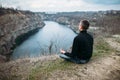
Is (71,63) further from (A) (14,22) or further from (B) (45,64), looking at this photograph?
(A) (14,22)

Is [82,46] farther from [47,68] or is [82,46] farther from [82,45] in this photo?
[47,68]

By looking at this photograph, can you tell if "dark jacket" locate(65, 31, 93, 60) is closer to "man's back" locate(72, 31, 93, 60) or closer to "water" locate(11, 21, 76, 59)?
"man's back" locate(72, 31, 93, 60)

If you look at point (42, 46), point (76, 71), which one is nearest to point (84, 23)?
point (76, 71)

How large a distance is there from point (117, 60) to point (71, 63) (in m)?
2.57

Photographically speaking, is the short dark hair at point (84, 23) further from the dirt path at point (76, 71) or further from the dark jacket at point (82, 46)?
the dirt path at point (76, 71)

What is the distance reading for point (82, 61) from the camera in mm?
8742

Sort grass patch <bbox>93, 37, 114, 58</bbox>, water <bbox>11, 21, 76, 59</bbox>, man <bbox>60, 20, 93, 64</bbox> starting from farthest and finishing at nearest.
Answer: water <bbox>11, 21, 76, 59</bbox>
grass patch <bbox>93, 37, 114, 58</bbox>
man <bbox>60, 20, 93, 64</bbox>

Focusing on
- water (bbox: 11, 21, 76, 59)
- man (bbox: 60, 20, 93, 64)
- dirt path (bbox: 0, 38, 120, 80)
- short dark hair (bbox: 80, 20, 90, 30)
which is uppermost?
short dark hair (bbox: 80, 20, 90, 30)

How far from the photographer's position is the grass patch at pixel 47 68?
26.6 ft

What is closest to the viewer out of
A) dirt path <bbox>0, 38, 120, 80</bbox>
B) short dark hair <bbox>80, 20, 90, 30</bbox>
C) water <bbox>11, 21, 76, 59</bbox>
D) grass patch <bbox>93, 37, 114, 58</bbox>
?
dirt path <bbox>0, 38, 120, 80</bbox>

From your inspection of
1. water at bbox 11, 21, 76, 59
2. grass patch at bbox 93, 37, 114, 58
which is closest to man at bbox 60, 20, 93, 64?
grass patch at bbox 93, 37, 114, 58

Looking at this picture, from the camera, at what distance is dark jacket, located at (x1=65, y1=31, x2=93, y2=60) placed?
8.26 meters

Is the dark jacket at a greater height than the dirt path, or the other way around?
the dark jacket

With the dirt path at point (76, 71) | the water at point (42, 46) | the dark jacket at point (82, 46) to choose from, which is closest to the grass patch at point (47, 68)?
the dirt path at point (76, 71)
